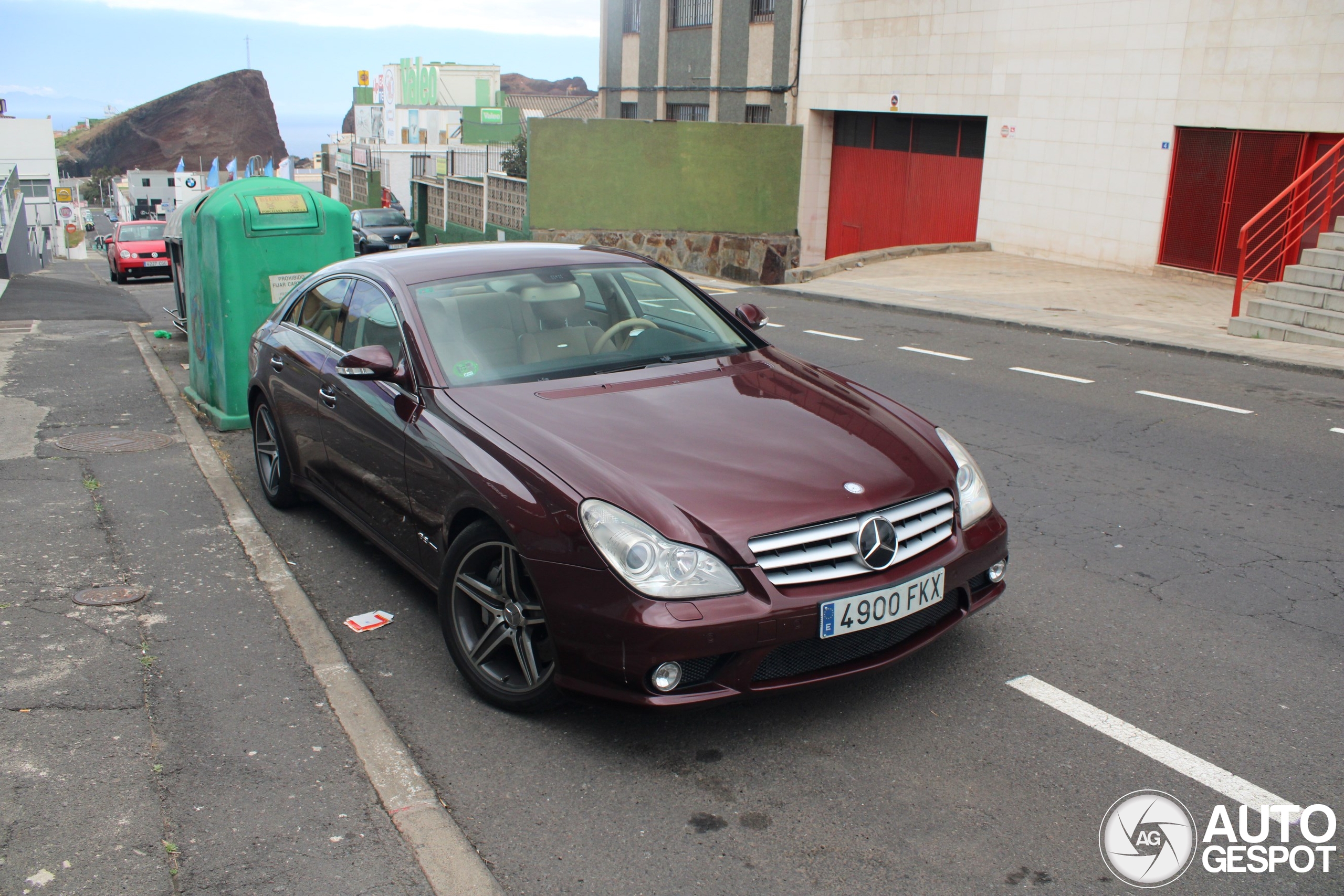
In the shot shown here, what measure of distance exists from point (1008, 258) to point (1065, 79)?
3192 mm

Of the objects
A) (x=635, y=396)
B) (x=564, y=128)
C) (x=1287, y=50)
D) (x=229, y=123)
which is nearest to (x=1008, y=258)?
(x=1287, y=50)

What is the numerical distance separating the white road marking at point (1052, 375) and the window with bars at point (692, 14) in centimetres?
2105

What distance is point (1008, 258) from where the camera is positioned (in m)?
20.6

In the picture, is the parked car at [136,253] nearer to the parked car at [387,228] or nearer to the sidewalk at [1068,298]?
the parked car at [387,228]

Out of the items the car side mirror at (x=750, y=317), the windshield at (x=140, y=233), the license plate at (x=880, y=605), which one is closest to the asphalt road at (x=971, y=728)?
the license plate at (x=880, y=605)

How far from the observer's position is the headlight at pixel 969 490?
4191 mm

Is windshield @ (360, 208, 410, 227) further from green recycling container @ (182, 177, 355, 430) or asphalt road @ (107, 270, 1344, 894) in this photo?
asphalt road @ (107, 270, 1344, 894)

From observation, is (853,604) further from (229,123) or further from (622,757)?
(229,123)

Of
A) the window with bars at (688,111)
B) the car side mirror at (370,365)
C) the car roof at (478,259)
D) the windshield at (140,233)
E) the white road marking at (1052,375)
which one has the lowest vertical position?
the windshield at (140,233)

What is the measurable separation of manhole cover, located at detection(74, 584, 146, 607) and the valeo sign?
9859 cm

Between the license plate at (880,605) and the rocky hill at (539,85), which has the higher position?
the rocky hill at (539,85)

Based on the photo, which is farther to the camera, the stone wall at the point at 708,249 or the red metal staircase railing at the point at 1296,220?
the stone wall at the point at 708,249

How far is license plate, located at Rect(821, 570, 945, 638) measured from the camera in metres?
3.62

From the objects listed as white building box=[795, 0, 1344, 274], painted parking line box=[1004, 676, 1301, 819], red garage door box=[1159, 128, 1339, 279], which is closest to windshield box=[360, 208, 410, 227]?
white building box=[795, 0, 1344, 274]
